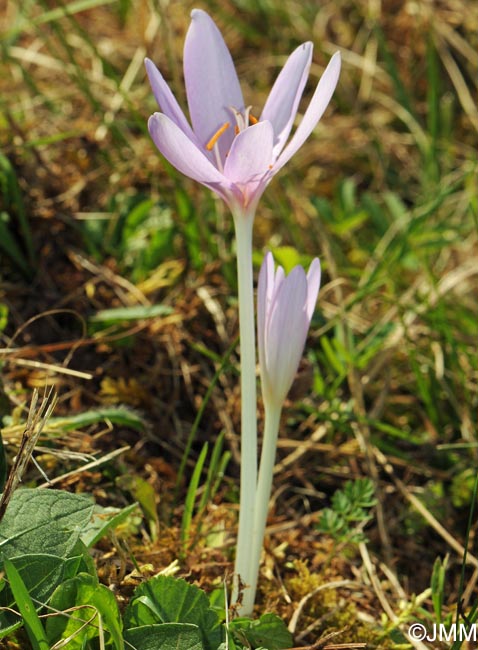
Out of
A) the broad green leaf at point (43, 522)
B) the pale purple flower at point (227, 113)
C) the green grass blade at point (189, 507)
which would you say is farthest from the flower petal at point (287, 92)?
the broad green leaf at point (43, 522)

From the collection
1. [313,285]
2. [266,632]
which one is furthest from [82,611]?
[313,285]

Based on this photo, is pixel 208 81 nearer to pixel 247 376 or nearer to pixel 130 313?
pixel 247 376

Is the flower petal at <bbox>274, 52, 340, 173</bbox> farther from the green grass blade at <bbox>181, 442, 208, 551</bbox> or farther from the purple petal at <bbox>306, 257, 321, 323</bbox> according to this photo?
the green grass blade at <bbox>181, 442, 208, 551</bbox>

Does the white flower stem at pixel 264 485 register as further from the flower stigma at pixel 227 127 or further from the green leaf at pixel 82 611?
the flower stigma at pixel 227 127

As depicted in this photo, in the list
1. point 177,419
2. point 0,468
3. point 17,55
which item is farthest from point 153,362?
point 17,55

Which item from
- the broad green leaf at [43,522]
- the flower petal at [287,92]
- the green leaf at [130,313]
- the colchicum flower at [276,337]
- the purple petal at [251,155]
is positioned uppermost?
the flower petal at [287,92]

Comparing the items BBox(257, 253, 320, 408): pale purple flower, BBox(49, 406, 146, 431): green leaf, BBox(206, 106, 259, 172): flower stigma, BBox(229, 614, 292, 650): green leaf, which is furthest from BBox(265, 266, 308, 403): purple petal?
BBox(49, 406, 146, 431): green leaf
